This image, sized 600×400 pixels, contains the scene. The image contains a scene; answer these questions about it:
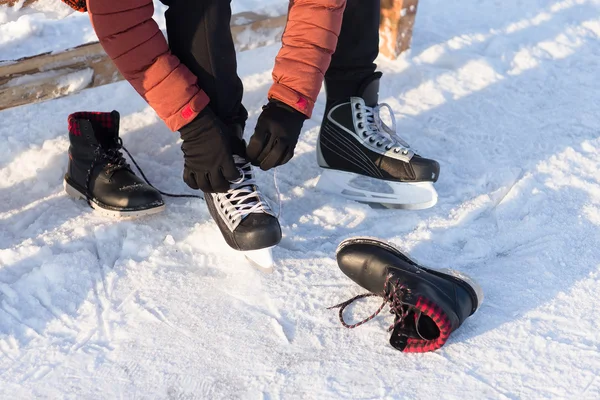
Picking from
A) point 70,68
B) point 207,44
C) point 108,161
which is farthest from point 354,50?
point 70,68

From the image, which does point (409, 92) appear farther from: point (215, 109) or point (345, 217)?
point (215, 109)

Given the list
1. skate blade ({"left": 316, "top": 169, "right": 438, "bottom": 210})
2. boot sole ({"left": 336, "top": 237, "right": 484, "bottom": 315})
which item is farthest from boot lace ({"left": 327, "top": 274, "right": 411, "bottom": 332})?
skate blade ({"left": 316, "top": 169, "right": 438, "bottom": 210})

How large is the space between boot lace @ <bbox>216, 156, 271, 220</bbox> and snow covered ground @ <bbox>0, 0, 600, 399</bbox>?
0.14 meters

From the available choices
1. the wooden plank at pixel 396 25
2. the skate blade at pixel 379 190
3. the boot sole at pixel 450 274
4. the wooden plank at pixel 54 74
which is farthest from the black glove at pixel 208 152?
the wooden plank at pixel 396 25

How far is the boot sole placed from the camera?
1.57 metres

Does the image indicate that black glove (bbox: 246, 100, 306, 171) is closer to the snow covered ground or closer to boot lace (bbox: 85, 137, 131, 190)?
the snow covered ground

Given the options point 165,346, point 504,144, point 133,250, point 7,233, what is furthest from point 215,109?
point 504,144

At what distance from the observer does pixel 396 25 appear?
2.75 meters

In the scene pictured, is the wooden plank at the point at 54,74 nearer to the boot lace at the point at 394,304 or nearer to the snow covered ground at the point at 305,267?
the snow covered ground at the point at 305,267

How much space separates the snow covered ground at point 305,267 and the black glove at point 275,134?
0.32 metres

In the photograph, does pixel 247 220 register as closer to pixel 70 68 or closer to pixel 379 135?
pixel 379 135

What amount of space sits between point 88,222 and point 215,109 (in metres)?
0.54

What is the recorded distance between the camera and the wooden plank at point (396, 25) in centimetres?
272

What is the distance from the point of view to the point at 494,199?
206 cm
